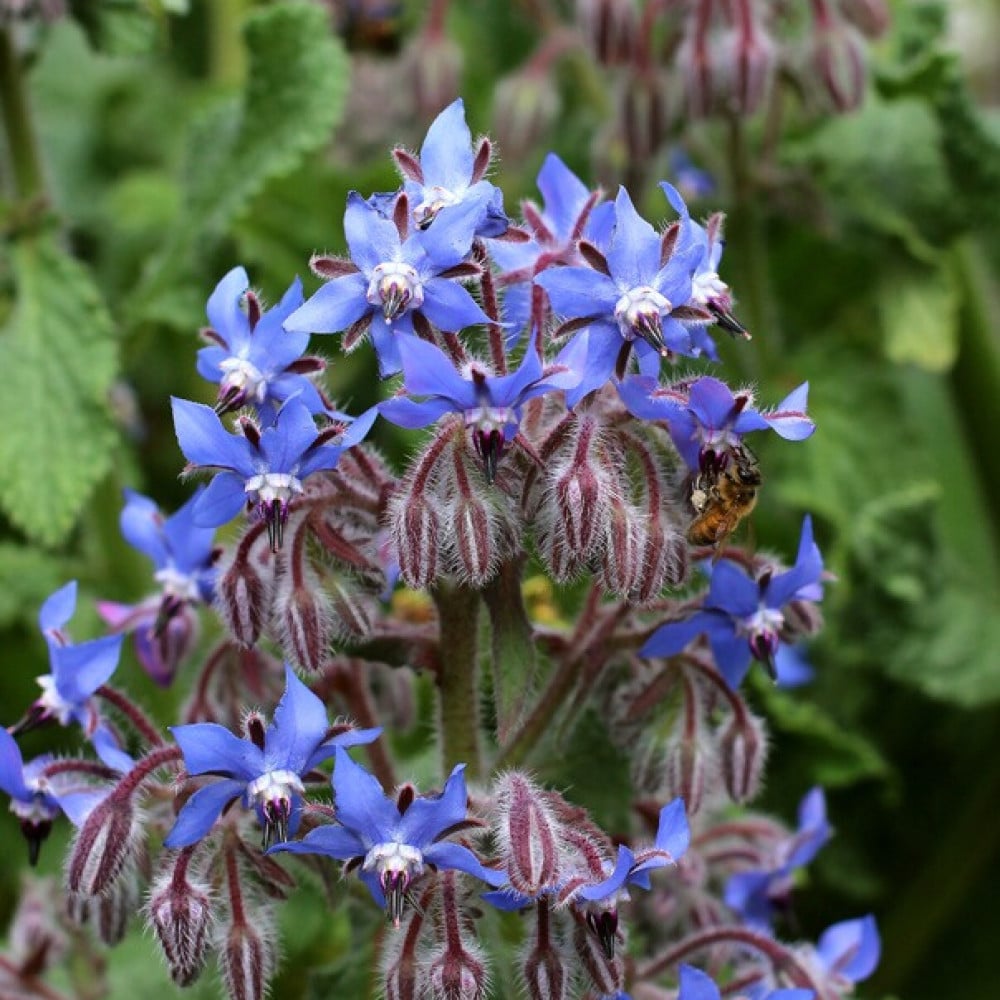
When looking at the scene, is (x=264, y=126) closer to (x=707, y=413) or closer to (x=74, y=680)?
(x=74, y=680)

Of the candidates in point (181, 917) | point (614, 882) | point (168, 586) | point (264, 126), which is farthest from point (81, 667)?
point (264, 126)

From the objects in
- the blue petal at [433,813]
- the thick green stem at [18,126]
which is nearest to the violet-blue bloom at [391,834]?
the blue petal at [433,813]

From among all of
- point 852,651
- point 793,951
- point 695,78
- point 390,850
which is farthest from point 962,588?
point 390,850

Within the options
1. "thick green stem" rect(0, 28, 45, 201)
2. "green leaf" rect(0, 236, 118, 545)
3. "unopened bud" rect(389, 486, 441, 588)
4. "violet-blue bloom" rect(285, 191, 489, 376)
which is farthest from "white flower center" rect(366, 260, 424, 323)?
"thick green stem" rect(0, 28, 45, 201)

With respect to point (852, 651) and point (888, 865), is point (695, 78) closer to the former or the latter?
point (852, 651)

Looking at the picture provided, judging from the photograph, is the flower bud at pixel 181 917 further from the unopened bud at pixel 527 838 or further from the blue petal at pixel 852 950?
the blue petal at pixel 852 950
